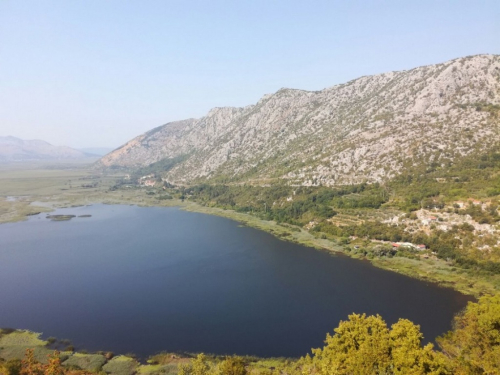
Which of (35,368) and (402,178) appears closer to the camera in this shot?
(35,368)

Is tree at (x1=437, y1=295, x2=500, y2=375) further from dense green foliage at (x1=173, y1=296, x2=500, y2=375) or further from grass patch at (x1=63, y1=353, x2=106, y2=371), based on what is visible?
grass patch at (x1=63, y1=353, x2=106, y2=371)

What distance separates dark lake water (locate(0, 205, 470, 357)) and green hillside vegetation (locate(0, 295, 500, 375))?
3734 millimetres

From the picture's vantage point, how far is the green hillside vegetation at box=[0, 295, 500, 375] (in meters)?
34.5

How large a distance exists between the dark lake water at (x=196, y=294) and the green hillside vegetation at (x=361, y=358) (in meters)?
3.73

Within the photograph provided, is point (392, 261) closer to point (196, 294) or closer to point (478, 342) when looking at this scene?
point (478, 342)

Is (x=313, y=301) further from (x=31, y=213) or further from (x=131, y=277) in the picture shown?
(x=31, y=213)

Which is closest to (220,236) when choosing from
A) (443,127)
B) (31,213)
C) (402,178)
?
(402,178)

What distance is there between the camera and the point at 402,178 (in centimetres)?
13375

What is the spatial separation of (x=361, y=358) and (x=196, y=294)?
141 feet

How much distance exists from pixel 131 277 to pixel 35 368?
140 feet

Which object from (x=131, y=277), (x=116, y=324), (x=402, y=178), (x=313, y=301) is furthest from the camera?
(x=402, y=178)

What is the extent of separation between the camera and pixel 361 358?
119ft

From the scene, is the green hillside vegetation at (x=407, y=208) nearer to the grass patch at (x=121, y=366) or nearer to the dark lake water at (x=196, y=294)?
the dark lake water at (x=196, y=294)

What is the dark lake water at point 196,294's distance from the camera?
55250 mm
